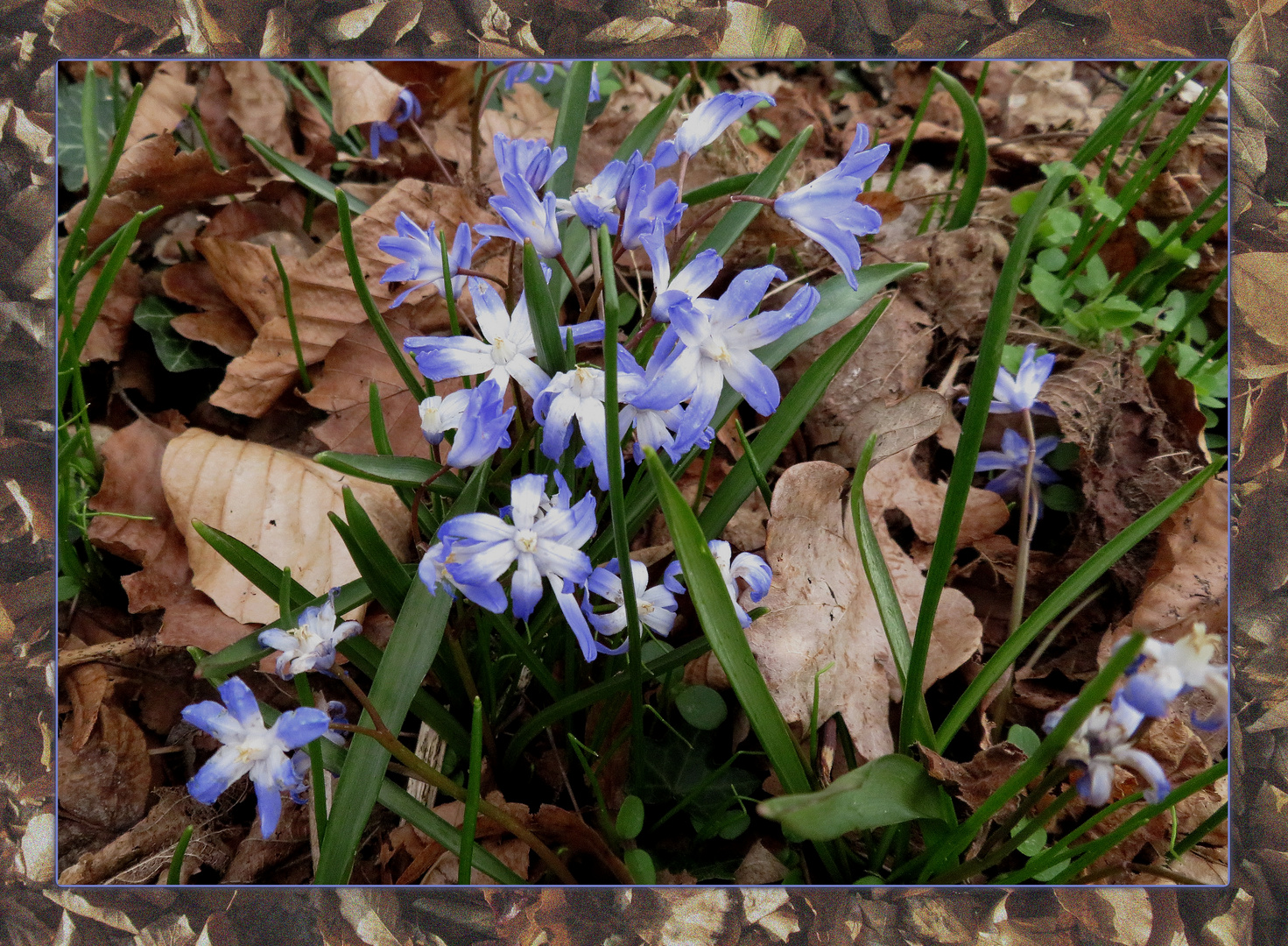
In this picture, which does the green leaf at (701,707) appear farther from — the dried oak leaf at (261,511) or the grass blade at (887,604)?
the dried oak leaf at (261,511)

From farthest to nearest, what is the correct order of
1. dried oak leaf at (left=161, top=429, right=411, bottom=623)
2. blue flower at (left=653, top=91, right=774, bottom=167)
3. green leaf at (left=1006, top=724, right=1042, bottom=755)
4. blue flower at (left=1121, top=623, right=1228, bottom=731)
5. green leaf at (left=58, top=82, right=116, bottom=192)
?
green leaf at (left=58, top=82, right=116, bottom=192) → dried oak leaf at (left=161, top=429, right=411, bottom=623) → green leaf at (left=1006, top=724, right=1042, bottom=755) → blue flower at (left=653, top=91, right=774, bottom=167) → blue flower at (left=1121, top=623, right=1228, bottom=731)

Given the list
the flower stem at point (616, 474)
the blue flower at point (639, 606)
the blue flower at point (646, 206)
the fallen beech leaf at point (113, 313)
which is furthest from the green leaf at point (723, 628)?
the fallen beech leaf at point (113, 313)

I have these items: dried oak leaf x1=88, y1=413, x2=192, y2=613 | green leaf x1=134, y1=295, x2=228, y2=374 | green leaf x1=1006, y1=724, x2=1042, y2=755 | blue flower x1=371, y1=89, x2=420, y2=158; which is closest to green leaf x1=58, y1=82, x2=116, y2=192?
green leaf x1=134, y1=295, x2=228, y2=374

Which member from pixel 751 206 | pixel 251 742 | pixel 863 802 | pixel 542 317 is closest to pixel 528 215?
pixel 542 317

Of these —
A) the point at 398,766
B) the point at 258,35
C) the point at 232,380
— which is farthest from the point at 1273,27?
the point at 232,380

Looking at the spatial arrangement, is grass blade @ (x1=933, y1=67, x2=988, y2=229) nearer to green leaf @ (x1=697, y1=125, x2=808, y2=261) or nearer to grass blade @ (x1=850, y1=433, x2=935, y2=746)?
green leaf @ (x1=697, y1=125, x2=808, y2=261)
